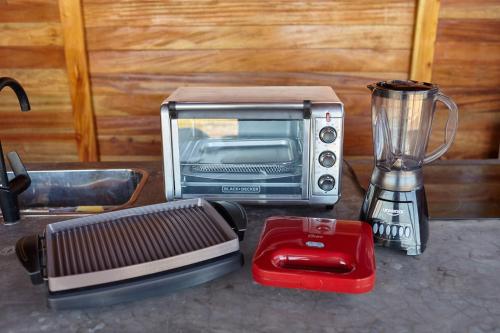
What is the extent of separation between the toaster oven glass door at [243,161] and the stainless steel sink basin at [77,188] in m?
0.35

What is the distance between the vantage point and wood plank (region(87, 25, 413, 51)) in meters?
1.70

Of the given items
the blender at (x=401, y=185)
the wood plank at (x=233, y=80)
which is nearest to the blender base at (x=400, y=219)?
the blender at (x=401, y=185)

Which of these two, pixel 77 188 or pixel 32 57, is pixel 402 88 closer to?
pixel 77 188

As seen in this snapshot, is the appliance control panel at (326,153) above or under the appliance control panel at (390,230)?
above

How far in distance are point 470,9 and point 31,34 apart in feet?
5.59

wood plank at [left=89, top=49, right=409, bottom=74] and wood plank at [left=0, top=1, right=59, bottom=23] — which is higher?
wood plank at [left=0, top=1, right=59, bottom=23]

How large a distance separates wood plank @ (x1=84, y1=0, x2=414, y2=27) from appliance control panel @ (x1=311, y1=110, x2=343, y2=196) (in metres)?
0.93

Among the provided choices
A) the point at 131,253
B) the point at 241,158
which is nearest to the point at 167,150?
the point at 241,158

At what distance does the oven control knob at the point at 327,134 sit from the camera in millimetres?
884

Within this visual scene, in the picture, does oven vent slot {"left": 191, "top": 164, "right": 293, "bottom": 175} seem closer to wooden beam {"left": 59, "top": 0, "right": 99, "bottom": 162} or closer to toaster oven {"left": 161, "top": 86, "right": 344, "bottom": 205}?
toaster oven {"left": 161, "top": 86, "right": 344, "bottom": 205}

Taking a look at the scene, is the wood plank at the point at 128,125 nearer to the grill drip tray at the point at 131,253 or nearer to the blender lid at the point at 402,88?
the grill drip tray at the point at 131,253

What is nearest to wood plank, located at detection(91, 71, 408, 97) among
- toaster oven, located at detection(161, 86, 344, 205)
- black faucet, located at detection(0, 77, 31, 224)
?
toaster oven, located at detection(161, 86, 344, 205)

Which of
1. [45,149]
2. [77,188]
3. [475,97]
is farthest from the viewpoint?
[45,149]

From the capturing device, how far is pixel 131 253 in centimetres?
70
